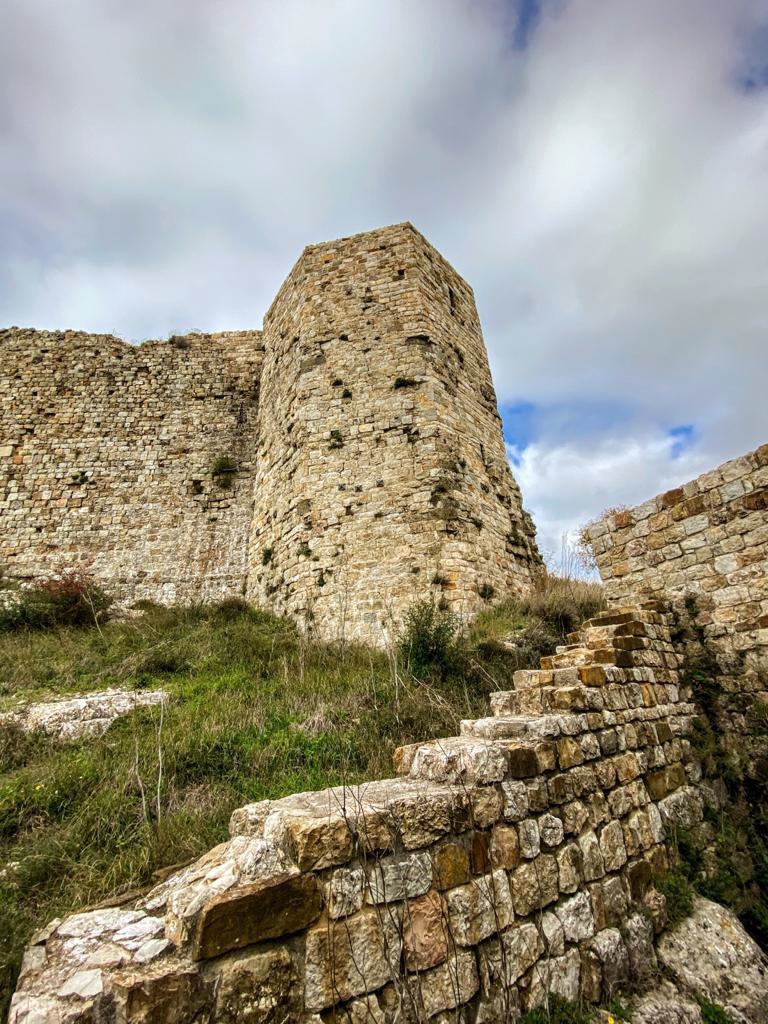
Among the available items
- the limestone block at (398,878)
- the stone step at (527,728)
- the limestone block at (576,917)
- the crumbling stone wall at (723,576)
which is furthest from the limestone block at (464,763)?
the crumbling stone wall at (723,576)

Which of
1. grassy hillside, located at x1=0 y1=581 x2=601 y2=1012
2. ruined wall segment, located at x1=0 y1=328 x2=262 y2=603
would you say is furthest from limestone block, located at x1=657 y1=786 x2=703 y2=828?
ruined wall segment, located at x1=0 y1=328 x2=262 y2=603

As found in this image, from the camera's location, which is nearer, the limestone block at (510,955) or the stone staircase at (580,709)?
the limestone block at (510,955)

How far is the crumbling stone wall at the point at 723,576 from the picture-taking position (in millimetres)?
4398

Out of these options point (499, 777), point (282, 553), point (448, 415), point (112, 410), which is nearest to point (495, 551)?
point (448, 415)

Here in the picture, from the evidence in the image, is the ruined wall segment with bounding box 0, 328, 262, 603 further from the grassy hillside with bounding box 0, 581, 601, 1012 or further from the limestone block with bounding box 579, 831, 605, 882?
the limestone block with bounding box 579, 831, 605, 882

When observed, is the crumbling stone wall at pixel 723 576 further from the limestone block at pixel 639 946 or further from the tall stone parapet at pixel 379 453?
the tall stone parapet at pixel 379 453

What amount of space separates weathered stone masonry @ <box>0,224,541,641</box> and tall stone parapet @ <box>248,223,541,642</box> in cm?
4

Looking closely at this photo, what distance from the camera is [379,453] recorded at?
352 inches

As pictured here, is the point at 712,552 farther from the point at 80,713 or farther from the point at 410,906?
the point at 80,713

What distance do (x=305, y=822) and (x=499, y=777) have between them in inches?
40.9

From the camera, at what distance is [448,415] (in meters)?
9.18

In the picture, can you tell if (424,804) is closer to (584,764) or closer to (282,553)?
(584,764)

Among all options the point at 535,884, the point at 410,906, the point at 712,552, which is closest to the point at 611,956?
the point at 535,884

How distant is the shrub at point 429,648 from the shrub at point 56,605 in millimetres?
5392
